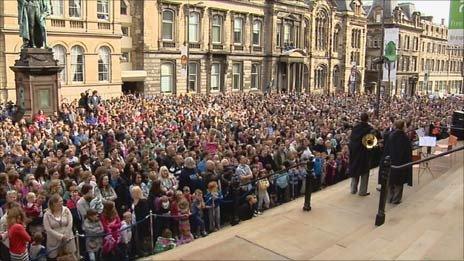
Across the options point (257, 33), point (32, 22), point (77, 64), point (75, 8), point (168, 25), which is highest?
point (257, 33)

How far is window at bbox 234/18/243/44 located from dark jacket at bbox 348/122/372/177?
122 ft

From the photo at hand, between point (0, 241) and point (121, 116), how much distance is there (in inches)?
538

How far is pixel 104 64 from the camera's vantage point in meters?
33.5

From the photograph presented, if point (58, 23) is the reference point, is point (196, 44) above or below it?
below

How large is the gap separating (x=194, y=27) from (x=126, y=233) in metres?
34.6

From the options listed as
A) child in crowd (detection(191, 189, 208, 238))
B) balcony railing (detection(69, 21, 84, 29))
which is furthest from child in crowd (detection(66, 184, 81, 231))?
balcony railing (detection(69, 21, 84, 29))

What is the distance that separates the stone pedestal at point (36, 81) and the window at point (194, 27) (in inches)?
842

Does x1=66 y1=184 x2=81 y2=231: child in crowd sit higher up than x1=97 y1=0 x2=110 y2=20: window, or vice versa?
x1=97 y1=0 x2=110 y2=20: window

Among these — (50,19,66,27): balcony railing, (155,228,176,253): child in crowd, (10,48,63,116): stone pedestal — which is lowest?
(155,228,176,253): child in crowd

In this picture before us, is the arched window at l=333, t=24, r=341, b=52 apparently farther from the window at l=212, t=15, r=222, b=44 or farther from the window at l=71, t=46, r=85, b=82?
the window at l=71, t=46, r=85, b=82

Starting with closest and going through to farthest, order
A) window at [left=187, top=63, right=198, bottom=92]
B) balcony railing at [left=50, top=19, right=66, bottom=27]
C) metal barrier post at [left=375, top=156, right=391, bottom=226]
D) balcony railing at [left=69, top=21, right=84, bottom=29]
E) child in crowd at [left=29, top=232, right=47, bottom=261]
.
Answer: child in crowd at [left=29, top=232, right=47, bottom=261]
metal barrier post at [left=375, top=156, right=391, bottom=226]
balcony railing at [left=50, top=19, right=66, bottom=27]
balcony railing at [left=69, top=21, right=84, bottom=29]
window at [left=187, top=63, right=198, bottom=92]

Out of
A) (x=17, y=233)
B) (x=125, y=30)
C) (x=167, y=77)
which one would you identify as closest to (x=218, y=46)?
(x=167, y=77)

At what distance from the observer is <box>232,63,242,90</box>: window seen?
150 feet

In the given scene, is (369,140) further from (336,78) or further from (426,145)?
(336,78)
